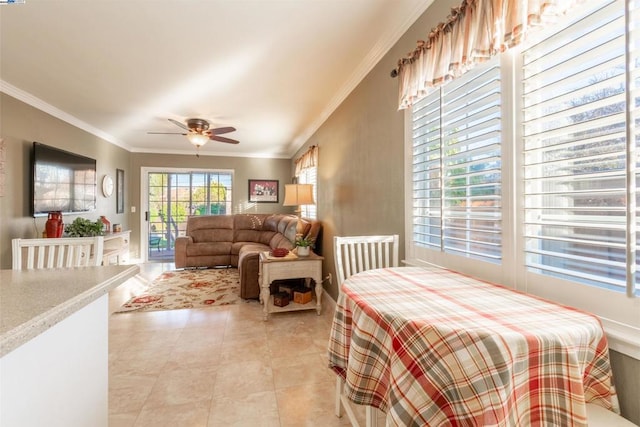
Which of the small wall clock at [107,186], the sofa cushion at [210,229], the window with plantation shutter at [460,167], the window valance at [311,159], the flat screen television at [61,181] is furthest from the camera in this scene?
the sofa cushion at [210,229]

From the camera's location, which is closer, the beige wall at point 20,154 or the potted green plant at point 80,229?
the beige wall at point 20,154

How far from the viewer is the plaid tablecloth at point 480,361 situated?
675mm

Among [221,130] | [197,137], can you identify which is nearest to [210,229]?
[197,137]

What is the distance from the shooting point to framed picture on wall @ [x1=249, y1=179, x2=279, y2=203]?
650 centimetres

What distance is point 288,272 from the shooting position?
3025mm

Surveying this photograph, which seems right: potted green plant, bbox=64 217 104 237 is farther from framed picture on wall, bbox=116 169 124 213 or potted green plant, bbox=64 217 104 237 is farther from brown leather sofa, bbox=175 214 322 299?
framed picture on wall, bbox=116 169 124 213

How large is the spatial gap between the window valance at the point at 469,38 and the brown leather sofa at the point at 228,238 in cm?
290

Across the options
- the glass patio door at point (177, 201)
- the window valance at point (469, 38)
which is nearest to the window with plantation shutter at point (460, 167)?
the window valance at point (469, 38)

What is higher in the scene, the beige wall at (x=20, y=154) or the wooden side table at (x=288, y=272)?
the beige wall at (x=20, y=154)

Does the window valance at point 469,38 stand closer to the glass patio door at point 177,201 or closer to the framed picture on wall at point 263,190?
the framed picture on wall at point 263,190

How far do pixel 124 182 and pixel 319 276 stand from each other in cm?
485

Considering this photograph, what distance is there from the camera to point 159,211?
6.18 meters

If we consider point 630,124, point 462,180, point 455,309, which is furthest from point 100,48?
point 630,124

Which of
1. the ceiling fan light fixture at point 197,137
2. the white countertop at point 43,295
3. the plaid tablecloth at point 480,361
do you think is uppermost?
the ceiling fan light fixture at point 197,137
